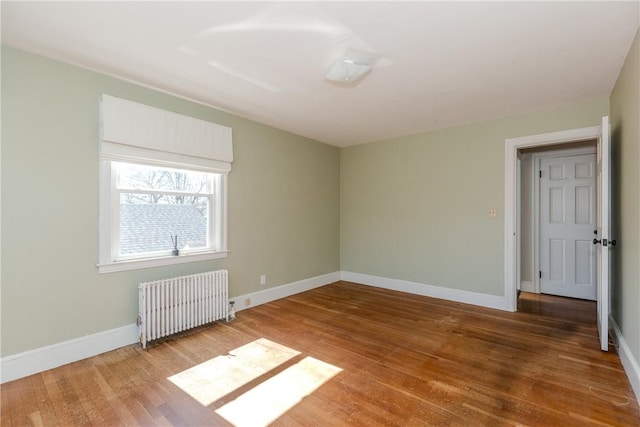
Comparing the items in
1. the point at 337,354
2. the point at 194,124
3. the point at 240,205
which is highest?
the point at 194,124

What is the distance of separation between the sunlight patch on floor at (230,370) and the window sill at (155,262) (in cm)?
115

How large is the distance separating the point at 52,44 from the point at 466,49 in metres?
3.13

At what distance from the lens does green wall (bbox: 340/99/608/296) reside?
3834mm

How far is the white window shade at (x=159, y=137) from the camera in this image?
8.72ft

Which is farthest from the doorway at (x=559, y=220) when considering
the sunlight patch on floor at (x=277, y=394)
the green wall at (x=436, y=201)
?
the sunlight patch on floor at (x=277, y=394)

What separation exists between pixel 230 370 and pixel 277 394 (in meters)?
0.52

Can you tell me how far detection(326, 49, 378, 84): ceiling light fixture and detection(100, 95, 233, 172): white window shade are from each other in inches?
63.1

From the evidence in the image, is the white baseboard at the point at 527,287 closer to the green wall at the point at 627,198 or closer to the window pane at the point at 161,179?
the green wall at the point at 627,198

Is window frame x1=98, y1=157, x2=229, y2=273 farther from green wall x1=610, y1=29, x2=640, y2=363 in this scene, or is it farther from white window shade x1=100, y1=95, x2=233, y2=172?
green wall x1=610, y1=29, x2=640, y2=363

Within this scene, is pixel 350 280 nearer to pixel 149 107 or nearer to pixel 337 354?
pixel 337 354

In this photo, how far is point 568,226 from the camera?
14.6 feet

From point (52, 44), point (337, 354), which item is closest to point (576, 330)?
point (337, 354)

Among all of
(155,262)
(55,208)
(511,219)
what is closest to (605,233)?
(511,219)

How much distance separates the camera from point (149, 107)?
2.89 m
